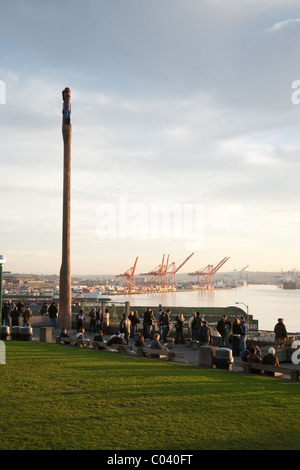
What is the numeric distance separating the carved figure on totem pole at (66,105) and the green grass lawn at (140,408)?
18142mm

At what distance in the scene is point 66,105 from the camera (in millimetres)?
28859

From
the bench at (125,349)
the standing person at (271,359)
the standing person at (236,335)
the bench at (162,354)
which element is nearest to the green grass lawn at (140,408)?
the standing person at (271,359)

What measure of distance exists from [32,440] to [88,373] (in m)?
5.21

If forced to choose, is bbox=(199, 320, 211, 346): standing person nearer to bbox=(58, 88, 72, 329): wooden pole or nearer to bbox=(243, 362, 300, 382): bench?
bbox=(243, 362, 300, 382): bench

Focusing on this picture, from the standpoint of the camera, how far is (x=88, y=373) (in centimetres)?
1266

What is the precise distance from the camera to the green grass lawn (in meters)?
7.57

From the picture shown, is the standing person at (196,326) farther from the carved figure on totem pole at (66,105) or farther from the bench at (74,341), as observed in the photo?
the carved figure on totem pole at (66,105)

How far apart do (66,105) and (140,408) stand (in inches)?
→ 911

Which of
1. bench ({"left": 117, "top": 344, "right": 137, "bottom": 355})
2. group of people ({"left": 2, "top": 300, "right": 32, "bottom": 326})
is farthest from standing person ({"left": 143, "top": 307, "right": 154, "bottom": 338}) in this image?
group of people ({"left": 2, "top": 300, "right": 32, "bottom": 326})

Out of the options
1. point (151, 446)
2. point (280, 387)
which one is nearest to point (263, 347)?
point (280, 387)

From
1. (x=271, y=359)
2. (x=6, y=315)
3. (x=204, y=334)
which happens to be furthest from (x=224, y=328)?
(x=6, y=315)

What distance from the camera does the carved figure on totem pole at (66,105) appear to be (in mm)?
28545

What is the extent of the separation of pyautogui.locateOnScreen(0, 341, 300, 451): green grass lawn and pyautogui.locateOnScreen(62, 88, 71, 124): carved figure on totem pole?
1814cm

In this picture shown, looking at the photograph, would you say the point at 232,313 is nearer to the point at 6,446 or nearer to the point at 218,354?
the point at 218,354
